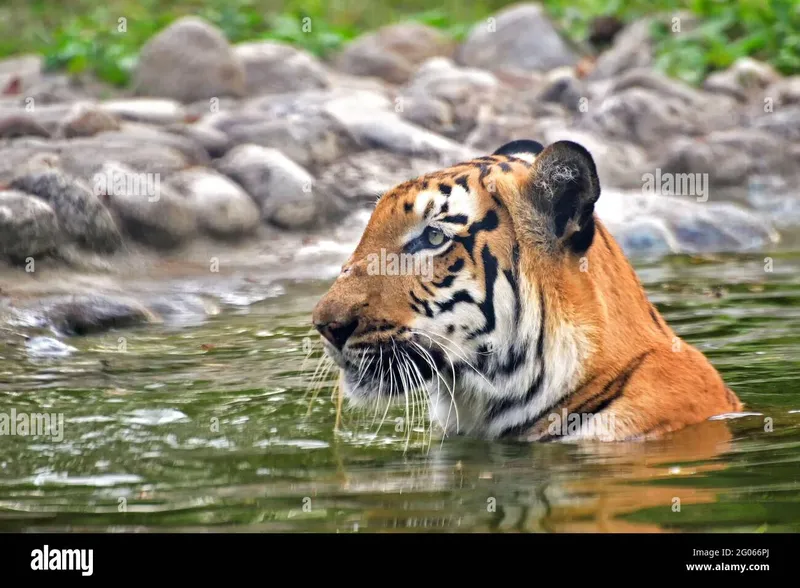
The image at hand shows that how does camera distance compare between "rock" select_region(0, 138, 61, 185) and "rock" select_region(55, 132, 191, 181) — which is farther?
"rock" select_region(55, 132, 191, 181)

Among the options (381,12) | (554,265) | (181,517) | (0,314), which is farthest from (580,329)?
(381,12)

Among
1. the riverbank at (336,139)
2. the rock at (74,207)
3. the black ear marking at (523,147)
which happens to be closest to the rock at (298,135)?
the riverbank at (336,139)

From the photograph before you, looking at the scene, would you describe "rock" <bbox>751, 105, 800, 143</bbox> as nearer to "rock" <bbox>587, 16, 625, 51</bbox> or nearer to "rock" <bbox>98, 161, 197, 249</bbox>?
"rock" <bbox>587, 16, 625, 51</bbox>

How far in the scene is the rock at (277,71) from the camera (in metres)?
12.6

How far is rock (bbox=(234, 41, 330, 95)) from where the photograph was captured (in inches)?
495

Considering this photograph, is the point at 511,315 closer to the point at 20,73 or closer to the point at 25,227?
the point at 25,227

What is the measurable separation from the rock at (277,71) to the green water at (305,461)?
681 cm

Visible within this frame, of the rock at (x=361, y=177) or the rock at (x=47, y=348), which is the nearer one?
the rock at (x=47, y=348)

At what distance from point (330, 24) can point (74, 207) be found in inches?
372

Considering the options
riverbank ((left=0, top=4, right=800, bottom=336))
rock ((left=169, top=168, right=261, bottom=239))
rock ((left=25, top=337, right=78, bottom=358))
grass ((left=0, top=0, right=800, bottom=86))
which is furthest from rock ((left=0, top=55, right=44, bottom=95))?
rock ((left=25, top=337, right=78, bottom=358))

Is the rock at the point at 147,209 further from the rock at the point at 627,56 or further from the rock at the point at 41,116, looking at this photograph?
the rock at the point at 627,56

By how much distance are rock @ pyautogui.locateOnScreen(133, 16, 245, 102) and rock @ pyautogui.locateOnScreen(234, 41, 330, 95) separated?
465 millimetres

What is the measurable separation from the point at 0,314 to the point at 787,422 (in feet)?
11.9
